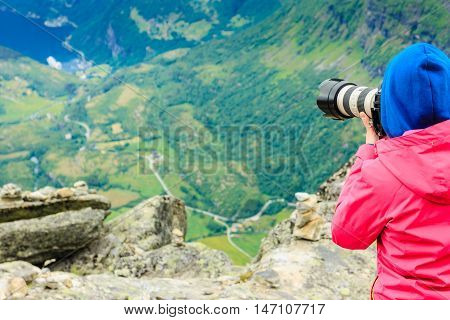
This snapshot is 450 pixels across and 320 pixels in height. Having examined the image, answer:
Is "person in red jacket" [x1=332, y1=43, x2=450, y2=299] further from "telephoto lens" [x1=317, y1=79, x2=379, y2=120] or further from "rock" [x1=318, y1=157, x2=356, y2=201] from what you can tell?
"rock" [x1=318, y1=157, x2=356, y2=201]

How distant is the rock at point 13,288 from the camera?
6.81m

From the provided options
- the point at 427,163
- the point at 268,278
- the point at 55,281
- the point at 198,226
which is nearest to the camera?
the point at 427,163

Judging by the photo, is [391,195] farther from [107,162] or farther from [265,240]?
[107,162]

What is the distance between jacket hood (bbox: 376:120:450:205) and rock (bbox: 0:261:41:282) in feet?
21.6

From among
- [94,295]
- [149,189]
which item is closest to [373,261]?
[94,295]

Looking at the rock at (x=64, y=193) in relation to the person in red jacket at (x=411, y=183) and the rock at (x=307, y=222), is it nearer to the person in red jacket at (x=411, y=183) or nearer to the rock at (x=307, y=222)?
the rock at (x=307, y=222)

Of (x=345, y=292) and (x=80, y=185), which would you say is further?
(x=80, y=185)

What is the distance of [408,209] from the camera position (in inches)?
121

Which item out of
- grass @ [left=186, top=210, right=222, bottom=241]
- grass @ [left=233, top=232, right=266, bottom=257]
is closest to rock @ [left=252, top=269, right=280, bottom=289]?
grass @ [left=233, top=232, right=266, bottom=257]

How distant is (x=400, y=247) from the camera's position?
3225mm

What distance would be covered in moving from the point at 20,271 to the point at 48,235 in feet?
15.4

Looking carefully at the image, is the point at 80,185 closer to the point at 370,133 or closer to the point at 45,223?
the point at 45,223

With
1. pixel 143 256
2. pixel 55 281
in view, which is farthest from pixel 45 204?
pixel 55 281
